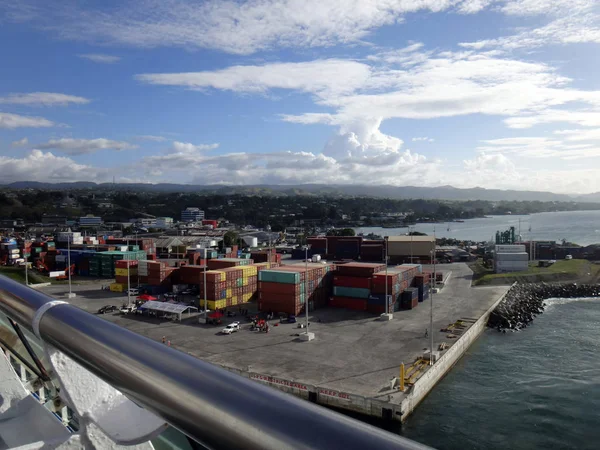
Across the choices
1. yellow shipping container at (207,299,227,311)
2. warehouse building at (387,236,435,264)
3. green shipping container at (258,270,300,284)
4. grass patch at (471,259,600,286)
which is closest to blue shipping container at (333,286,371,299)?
green shipping container at (258,270,300,284)

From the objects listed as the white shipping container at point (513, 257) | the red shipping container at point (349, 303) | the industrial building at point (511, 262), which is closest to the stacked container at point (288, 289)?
the red shipping container at point (349, 303)

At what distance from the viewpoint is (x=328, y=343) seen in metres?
13.2

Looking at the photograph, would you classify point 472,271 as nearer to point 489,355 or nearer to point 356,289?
point 356,289

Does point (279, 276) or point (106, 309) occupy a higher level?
point (279, 276)

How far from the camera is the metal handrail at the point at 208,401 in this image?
48 centimetres

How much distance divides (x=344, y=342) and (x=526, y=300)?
36.9ft

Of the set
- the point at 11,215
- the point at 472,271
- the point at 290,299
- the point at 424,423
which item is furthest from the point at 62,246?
the point at 11,215

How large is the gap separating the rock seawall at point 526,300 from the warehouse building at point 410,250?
6.73 meters

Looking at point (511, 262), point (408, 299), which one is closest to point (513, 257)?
point (511, 262)

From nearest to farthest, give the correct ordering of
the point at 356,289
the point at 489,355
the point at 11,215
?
1. the point at 489,355
2. the point at 356,289
3. the point at 11,215

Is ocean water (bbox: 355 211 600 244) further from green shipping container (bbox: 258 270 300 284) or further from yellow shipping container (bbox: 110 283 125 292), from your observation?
yellow shipping container (bbox: 110 283 125 292)

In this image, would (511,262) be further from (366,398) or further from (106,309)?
(106,309)

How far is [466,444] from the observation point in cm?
842

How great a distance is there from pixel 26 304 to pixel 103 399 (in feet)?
0.89
